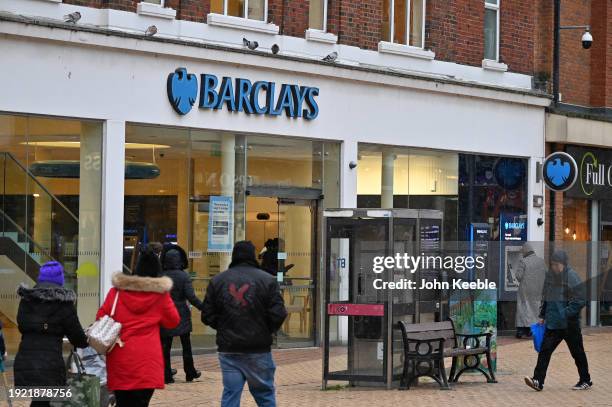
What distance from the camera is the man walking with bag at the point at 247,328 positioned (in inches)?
442

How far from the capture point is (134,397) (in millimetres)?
10266

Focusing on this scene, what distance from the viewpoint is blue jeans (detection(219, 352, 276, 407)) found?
11.2 m

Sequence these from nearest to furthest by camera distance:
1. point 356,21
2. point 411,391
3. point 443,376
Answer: point 411,391 < point 443,376 < point 356,21

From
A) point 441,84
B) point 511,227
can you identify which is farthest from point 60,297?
point 511,227

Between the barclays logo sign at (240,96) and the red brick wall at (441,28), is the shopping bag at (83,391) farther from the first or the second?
the red brick wall at (441,28)

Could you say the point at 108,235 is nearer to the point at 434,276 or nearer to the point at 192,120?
the point at 192,120

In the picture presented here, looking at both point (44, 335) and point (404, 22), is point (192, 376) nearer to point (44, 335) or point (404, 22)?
point (44, 335)

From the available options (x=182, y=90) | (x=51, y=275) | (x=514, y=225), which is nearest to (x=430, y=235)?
(x=182, y=90)

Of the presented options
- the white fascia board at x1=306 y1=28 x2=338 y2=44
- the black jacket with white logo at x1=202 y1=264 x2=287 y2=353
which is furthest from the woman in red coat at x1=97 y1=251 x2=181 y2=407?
the white fascia board at x1=306 y1=28 x2=338 y2=44

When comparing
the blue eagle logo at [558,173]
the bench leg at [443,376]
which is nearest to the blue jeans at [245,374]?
the bench leg at [443,376]

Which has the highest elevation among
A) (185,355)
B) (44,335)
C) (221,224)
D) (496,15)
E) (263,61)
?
(496,15)

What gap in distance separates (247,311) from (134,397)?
4.55 feet

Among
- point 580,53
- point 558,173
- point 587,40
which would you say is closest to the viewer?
point 558,173

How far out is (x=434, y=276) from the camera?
56.1 feet
